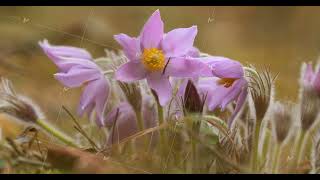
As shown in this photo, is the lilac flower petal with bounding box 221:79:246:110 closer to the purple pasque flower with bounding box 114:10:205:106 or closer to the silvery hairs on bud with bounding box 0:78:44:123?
the purple pasque flower with bounding box 114:10:205:106

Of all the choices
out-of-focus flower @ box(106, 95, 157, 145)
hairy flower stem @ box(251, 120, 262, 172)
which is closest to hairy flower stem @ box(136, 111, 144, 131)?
out-of-focus flower @ box(106, 95, 157, 145)

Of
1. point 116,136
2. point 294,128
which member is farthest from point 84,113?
point 294,128

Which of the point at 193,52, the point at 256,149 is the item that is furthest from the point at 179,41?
the point at 256,149

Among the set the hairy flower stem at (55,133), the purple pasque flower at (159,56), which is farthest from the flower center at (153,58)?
the hairy flower stem at (55,133)

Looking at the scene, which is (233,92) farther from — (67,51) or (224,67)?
(67,51)

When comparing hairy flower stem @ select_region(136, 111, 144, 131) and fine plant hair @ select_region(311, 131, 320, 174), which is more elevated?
hairy flower stem @ select_region(136, 111, 144, 131)
